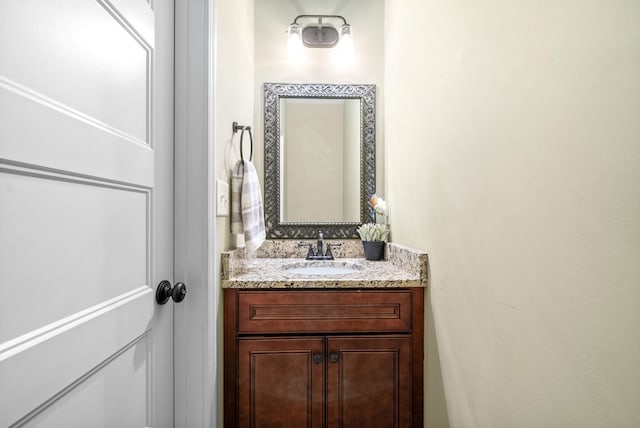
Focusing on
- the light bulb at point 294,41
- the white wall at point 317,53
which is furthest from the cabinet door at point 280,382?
the light bulb at point 294,41

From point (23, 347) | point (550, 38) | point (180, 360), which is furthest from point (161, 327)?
point (550, 38)

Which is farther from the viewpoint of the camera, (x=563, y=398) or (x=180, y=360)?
(x=180, y=360)

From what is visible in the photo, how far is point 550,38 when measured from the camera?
2.15 feet

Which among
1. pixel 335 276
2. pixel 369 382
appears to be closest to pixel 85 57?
pixel 335 276

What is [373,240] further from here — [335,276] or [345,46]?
[345,46]

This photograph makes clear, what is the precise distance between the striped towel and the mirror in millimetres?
508

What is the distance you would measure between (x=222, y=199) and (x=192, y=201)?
0.24m

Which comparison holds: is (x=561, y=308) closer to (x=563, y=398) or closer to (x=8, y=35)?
(x=563, y=398)

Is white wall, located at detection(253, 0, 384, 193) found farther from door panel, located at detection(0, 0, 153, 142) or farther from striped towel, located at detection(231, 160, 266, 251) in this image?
door panel, located at detection(0, 0, 153, 142)

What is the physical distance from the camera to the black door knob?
37.0 inches

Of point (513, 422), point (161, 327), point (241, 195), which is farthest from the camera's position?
point (241, 195)

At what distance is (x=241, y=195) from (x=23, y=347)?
1.04 meters

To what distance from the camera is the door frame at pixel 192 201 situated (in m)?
1.06

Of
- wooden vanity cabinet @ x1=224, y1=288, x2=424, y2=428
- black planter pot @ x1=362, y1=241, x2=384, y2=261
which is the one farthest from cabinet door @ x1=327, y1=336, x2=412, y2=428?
black planter pot @ x1=362, y1=241, x2=384, y2=261
